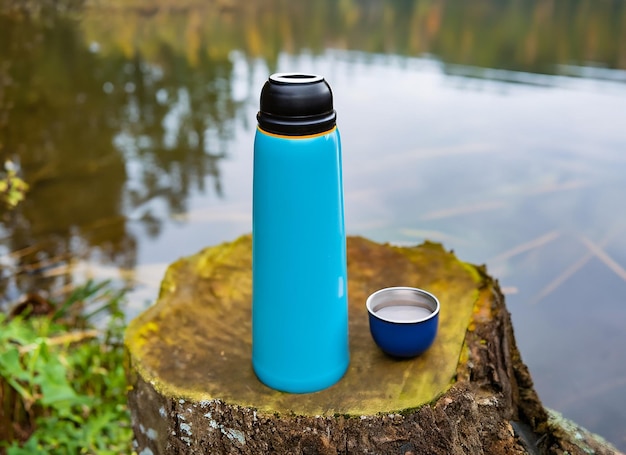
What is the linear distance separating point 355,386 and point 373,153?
1937 millimetres

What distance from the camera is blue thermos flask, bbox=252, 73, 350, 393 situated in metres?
0.81

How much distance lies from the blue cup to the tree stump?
42mm

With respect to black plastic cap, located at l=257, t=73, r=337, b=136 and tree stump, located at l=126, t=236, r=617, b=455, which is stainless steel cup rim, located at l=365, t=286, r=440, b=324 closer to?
tree stump, located at l=126, t=236, r=617, b=455

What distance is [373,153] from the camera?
2.77m

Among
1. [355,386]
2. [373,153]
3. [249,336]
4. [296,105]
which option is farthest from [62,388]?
[373,153]


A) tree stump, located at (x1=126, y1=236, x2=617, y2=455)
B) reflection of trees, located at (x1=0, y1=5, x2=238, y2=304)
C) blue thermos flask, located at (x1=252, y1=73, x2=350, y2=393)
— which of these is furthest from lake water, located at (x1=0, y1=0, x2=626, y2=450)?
blue thermos flask, located at (x1=252, y1=73, x2=350, y2=393)

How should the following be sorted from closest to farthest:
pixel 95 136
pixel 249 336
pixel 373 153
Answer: pixel 249 336 < pixel 373 153 < pixel 95 136

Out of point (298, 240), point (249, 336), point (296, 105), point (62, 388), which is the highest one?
point (296, 105)

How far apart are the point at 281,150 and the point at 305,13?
4596mm

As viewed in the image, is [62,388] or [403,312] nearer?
[403,312]

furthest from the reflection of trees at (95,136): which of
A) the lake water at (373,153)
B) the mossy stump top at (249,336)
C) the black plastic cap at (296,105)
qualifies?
the black plastic cap at (296,105)

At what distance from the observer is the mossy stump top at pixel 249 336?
897 millimetres

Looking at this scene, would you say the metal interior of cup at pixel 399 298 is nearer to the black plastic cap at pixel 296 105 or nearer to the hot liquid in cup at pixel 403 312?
the hot liquid in cup at pixel 403 312

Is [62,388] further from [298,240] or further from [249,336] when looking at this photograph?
[298,240]
